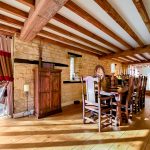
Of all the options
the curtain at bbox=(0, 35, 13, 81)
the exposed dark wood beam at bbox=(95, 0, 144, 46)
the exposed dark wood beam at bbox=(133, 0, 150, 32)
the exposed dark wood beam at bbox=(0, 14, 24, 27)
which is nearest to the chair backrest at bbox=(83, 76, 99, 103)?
the exposed dark wood beam at bbox=(95, 0, 144, 46)

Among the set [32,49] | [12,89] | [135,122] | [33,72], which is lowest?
[135,122]

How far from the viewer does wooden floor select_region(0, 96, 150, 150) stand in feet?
8.64

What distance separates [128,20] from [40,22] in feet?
6.64

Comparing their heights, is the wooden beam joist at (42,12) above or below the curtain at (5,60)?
above

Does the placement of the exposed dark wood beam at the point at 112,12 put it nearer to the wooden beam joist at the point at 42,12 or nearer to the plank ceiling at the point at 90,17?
the plank ceiling at the point at 90,17

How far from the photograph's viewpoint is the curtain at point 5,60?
4.05 m

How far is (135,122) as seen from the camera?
3.97 meters

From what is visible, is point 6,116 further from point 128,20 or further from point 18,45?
point 128,20

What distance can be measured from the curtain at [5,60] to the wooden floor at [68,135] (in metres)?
1.16

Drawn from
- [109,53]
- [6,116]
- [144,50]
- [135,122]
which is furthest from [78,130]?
[109,53]

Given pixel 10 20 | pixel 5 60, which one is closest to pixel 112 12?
pixel 10 20

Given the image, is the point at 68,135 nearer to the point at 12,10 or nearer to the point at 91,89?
the point at 91,89

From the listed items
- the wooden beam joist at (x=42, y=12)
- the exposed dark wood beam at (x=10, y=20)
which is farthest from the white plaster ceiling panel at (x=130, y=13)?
the exposed dark wood beam at (x=10, y=20)

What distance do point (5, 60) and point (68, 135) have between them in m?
2.56
